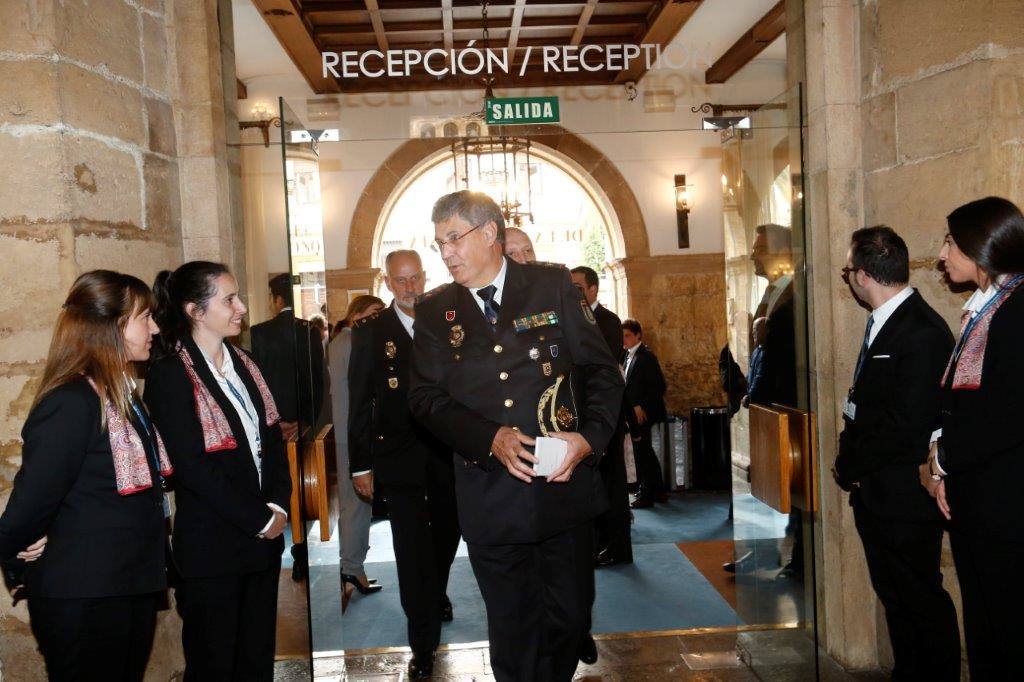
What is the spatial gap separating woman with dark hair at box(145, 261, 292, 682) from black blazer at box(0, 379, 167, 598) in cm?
29

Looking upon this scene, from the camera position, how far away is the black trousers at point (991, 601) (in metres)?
2.30

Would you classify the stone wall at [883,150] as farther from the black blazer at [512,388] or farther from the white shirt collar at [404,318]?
the white shirt collar at [404,318]

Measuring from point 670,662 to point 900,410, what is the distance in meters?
1.54

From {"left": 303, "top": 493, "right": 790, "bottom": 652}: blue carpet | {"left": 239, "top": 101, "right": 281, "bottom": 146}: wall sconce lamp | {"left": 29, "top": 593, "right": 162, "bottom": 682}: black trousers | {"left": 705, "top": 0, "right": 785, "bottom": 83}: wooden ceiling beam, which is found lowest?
{"left": 303, "top": 493, "right": 790, "bottom": 652}: blue carpet

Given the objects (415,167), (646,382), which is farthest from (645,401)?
(415,167)

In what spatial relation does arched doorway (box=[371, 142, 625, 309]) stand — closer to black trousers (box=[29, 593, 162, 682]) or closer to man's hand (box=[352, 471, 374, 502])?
man's hand (box=[352, 471, 374, 502])

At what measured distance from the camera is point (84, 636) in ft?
6.92

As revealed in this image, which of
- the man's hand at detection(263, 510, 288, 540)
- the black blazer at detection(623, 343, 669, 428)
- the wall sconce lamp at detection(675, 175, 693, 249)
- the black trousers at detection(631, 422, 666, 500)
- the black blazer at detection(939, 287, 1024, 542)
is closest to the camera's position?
the black blazer at detection(939, 287, 1024, 542)

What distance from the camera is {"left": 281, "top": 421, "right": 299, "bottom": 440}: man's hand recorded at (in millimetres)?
3127

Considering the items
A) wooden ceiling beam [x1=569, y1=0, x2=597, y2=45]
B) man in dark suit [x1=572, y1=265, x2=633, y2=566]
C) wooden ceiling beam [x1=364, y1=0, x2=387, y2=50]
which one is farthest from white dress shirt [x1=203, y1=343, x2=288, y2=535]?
wooden ceiling beam [x1=569, y1=0, x2=597, y2=45]

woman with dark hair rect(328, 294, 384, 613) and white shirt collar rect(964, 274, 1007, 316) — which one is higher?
white shirt collar rect(964, 274, 1007, 316)

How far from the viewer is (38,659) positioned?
8.93 ft

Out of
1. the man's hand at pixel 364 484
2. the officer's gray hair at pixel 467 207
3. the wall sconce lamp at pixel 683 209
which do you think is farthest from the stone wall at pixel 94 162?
the wall sconce lamp at pixel 683 209

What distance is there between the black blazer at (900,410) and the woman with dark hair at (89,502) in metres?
2.20
